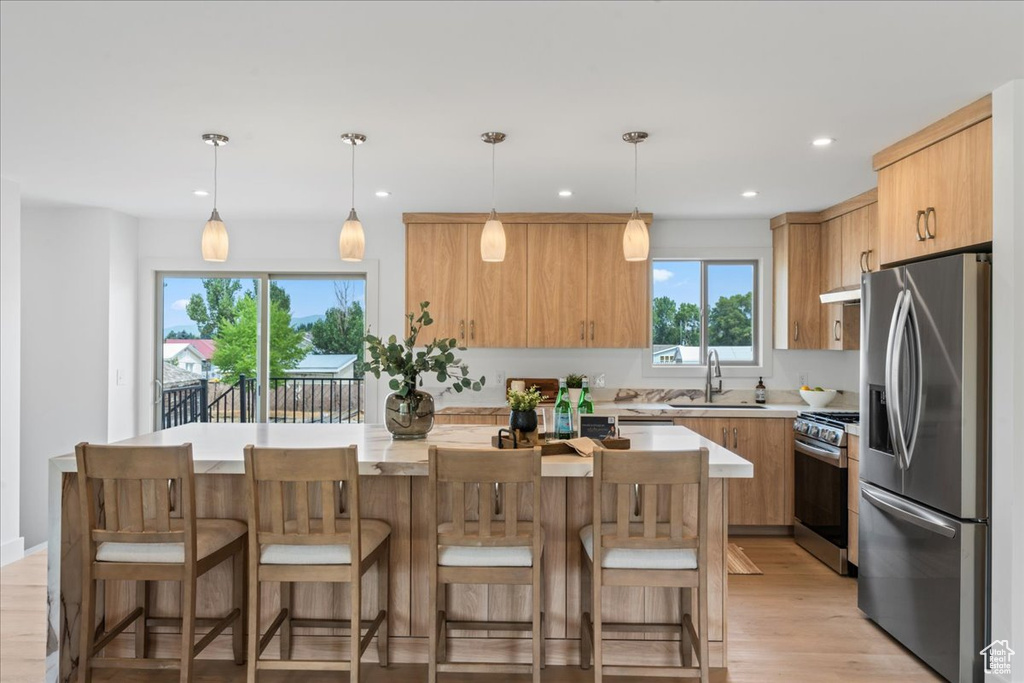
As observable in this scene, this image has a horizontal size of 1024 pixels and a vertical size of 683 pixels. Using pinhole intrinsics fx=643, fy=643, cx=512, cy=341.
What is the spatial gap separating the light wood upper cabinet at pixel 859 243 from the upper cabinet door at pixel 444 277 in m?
2.77

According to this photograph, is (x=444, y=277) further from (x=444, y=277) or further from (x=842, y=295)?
(x=842, y=295)

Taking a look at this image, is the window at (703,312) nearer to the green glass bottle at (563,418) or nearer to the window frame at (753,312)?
the window frame at (753,312)

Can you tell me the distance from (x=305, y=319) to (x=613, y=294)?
2591 millimetres

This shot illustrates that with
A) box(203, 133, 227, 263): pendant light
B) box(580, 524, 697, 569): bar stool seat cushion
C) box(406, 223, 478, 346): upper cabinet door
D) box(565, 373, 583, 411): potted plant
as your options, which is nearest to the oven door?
box(565, 373, 583, 411): potted plant

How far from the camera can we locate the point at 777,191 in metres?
4.29

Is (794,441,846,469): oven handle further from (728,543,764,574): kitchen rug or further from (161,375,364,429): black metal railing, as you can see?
(161,375,364,429): black metal railing

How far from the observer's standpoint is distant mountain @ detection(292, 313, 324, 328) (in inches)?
215

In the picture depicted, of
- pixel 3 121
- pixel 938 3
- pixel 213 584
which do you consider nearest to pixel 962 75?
pixel 938 3

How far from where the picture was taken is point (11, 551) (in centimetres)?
411

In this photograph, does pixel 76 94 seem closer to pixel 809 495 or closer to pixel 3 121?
pixel 3 121

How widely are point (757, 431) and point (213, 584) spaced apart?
11.9ft

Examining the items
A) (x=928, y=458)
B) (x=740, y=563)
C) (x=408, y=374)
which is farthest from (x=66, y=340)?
(x=928, y=458)

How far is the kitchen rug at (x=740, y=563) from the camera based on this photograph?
13.0ft

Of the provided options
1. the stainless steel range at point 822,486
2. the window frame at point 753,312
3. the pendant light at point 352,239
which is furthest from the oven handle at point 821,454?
the pendant light at point 352,239
